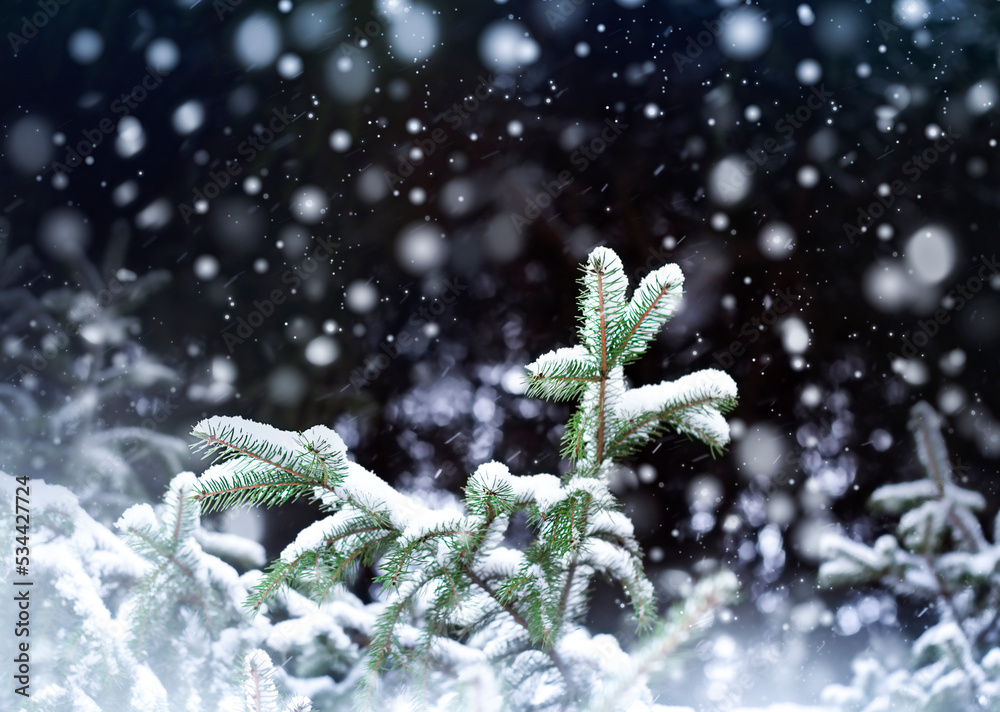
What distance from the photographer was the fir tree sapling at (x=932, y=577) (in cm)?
69

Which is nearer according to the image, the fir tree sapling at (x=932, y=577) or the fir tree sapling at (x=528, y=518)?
the fir tree sapling at (x=528, y=518)

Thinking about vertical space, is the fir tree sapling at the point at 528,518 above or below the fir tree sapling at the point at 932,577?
above

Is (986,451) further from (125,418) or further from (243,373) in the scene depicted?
(125,418)

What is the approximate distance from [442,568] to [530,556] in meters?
0.08

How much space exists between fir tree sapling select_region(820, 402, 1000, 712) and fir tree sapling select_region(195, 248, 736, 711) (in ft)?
1.17

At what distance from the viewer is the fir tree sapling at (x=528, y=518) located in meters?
0.45

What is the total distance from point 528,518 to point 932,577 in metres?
0.60

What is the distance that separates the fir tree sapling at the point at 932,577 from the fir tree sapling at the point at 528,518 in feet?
1.17

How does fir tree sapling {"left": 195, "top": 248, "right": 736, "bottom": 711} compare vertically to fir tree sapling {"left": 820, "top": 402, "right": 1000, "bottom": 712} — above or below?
above

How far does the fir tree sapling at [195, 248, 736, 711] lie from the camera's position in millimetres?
446

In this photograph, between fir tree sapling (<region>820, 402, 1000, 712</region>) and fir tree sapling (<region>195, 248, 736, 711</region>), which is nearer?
fir tree sapling (<region>195, 248, 736, 711</region>)

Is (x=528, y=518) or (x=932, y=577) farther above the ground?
(x=528, y=518)

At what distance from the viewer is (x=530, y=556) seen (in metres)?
0.47

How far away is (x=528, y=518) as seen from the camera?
510mm
